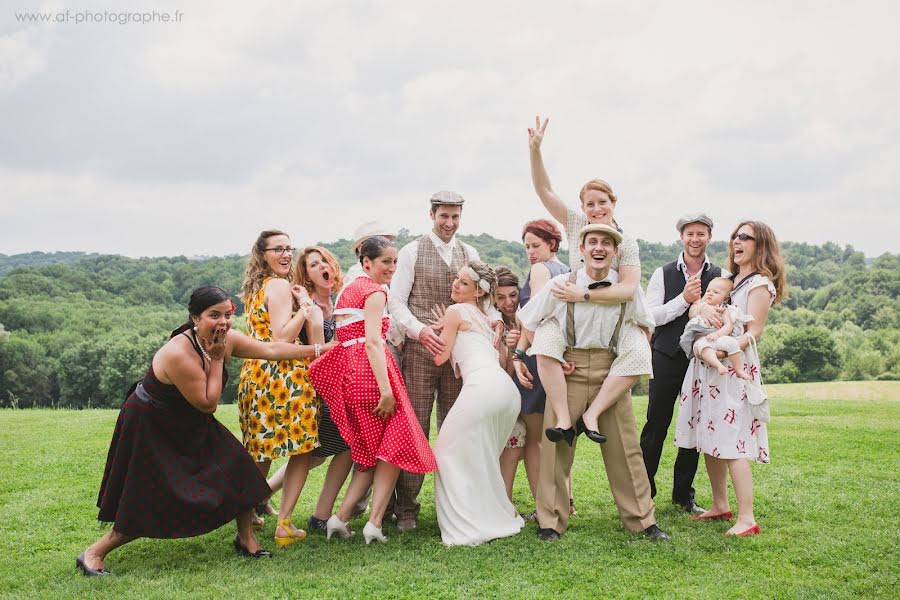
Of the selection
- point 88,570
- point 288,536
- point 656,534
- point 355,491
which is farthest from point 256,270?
point 656,534

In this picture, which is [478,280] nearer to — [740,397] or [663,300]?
[663,300]

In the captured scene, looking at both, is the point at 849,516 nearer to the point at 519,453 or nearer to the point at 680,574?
the point at 680,574

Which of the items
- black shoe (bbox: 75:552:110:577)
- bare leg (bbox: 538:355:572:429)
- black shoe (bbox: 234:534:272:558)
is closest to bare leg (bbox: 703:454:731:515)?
bare leg (bbox: 538:355:572:429)

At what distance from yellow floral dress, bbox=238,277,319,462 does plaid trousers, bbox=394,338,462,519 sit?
89 centimetres

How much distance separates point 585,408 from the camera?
5875 millimetres

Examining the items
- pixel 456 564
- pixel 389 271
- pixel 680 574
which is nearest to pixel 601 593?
pixel 680 574

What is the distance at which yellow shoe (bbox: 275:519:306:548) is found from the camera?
5.81 m

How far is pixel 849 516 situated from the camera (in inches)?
255

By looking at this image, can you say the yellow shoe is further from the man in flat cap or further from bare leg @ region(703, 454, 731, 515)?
bare leg @ region(703, 454, 731, 515)

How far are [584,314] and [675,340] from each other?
1465mm

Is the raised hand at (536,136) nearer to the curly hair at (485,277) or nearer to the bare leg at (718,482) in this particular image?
the curly hair at (485,277)

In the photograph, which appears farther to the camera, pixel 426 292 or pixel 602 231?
pixel 426 292

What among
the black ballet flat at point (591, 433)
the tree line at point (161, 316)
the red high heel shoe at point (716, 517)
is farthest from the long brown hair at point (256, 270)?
the tree line at point (161, 316)

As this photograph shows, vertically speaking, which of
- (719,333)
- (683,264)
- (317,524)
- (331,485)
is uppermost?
(683,264)
